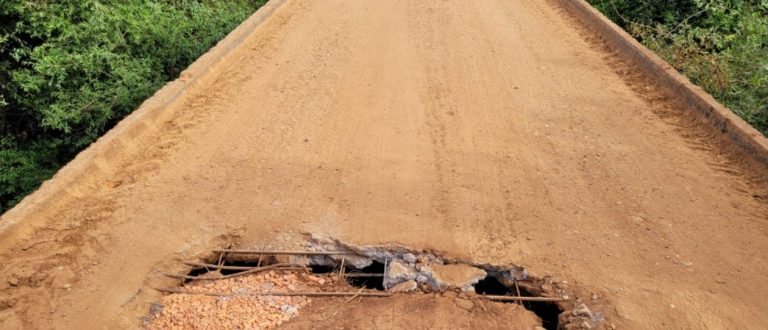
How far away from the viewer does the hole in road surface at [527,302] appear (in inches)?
127

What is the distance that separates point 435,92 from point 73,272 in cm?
380

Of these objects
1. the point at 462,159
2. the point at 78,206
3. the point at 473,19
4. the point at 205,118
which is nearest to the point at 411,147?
the point at 462,159

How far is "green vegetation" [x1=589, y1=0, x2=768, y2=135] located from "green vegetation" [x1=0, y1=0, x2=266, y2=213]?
622 cm

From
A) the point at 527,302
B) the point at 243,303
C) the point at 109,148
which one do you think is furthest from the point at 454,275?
the point at 109,148

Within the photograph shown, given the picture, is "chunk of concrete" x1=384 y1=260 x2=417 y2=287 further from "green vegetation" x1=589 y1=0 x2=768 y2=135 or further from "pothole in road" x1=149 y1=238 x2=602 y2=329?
"green vegetation" x1=589 y1=0 x2=768 y2=135

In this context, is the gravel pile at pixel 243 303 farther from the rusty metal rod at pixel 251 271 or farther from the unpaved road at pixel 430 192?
the unpaved road at pixel 430 192

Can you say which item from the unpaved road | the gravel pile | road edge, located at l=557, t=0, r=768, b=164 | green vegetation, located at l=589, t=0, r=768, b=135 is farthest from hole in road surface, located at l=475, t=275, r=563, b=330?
green vegetation, located at l=589, t=0, r=768, b=135

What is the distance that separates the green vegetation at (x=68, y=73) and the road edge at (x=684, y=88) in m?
5.55

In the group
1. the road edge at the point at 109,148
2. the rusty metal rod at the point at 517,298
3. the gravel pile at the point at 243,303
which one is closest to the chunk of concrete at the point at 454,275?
the rusty metal rod at the point at 517,298

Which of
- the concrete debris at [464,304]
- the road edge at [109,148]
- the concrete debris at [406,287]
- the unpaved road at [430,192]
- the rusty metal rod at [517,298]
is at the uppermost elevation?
the road edge at [109,148]

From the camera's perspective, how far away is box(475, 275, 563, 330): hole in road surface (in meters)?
3.24

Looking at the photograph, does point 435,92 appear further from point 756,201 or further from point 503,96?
point 756,201

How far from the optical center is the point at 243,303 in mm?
3266

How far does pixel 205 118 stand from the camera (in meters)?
5.25
